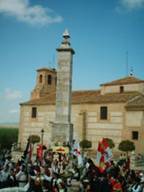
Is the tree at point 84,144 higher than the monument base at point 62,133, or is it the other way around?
the monument base at point 62,133

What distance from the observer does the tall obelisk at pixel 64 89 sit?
25.5m

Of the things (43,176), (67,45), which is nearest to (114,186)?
(43,176)

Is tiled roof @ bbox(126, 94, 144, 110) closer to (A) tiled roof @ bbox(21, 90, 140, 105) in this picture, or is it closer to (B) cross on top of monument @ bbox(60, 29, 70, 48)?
(A) tiled roof @ bbox(21, 90, 140, 105)

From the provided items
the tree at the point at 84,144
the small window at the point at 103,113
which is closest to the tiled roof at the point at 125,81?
the small window at the point at 103,113

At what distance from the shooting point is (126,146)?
32.7 metres

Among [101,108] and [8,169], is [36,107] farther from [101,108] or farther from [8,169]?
[8,169]

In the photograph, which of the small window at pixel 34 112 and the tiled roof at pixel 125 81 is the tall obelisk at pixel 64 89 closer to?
the tiled roof at pixel 125 81

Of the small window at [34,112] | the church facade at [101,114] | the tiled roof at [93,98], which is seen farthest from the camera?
the small window at [34,112]

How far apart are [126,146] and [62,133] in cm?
961

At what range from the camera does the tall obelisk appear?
83.5ft

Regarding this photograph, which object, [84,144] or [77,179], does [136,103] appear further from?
[77,179]

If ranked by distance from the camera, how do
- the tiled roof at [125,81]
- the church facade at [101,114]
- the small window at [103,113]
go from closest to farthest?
1. the church facade at [101,114]
2. the small window at [103,113]
3. the tiled roof at [125,81]

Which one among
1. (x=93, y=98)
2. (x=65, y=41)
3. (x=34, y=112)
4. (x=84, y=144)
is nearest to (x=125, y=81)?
(x=93, y=98)

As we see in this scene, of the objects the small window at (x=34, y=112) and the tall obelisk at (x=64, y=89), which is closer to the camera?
the tall obelisk at (x=64, y=89)
